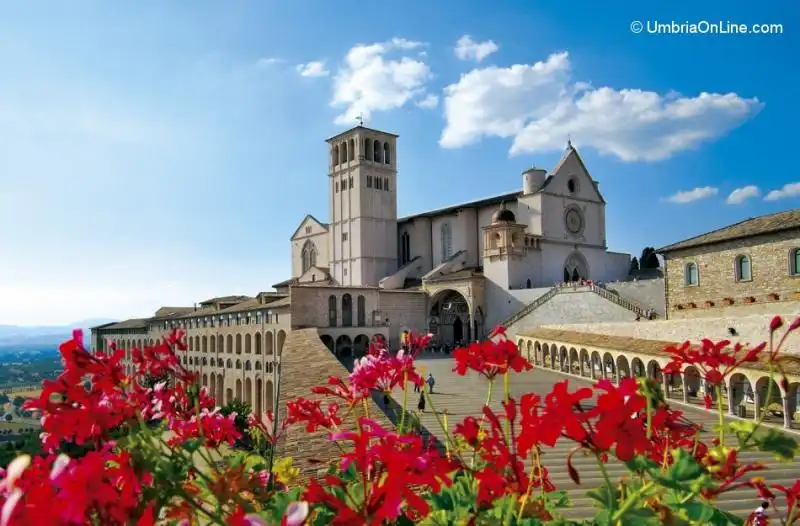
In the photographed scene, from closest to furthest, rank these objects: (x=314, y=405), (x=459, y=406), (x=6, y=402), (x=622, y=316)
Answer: (x=314, y=405) → (x=459, y=406) → (x=622, y=316) → (x=6, y=402)

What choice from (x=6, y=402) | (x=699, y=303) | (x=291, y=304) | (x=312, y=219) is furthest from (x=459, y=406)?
(x=6, y=402)

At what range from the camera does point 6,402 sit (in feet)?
465

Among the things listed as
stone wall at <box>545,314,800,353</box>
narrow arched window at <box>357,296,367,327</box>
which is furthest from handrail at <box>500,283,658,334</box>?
narrow arched window at <box>357,296,367,327</box>

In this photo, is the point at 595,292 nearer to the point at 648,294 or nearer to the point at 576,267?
the point at 648,294

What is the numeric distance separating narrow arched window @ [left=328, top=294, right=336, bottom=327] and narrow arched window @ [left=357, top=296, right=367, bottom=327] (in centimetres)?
263

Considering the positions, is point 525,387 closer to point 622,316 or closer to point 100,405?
point 622,316

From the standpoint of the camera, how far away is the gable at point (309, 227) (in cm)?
6317

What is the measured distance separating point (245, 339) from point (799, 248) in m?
35.0

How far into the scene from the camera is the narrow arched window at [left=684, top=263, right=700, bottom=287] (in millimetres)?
25891

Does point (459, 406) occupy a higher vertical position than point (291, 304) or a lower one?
lower

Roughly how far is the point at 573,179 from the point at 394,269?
63.1 feet

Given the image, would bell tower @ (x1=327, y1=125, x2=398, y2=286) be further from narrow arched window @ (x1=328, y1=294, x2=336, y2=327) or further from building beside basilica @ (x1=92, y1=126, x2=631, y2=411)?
narrow arched window @ (x1=328, y1=294, x2=336, y2=327)

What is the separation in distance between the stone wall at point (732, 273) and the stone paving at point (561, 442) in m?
6.35

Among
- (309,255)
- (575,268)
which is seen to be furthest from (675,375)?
(309,255)
